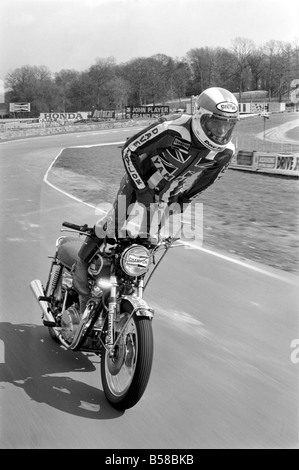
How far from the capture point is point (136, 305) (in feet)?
11.2

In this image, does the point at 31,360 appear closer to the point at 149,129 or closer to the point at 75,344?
the point at 75,344

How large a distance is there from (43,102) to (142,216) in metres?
56.9

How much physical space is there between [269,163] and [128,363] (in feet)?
63.9

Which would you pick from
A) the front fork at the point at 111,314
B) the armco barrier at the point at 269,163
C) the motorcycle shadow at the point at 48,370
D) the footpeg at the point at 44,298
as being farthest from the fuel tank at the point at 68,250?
the armco barrier at the point at 269,163

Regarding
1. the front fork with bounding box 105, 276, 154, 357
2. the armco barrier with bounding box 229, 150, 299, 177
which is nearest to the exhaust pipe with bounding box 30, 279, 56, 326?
the front fork with bounding box 105, 276, 154, 357

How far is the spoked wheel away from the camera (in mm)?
3295

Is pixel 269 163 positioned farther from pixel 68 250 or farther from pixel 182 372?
pixel 182 372

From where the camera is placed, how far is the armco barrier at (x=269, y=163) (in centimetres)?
2056

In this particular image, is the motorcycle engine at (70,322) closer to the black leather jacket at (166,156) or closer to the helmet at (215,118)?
the black leather jacket at (166,156)

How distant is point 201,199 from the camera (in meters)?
14.7

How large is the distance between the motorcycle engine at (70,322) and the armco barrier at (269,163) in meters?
17.4

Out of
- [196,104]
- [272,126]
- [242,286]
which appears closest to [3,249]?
[242,286]

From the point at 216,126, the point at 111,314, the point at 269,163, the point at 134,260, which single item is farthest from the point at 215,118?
the point at 269,163

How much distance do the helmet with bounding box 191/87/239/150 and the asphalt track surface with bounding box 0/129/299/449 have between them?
189cm
